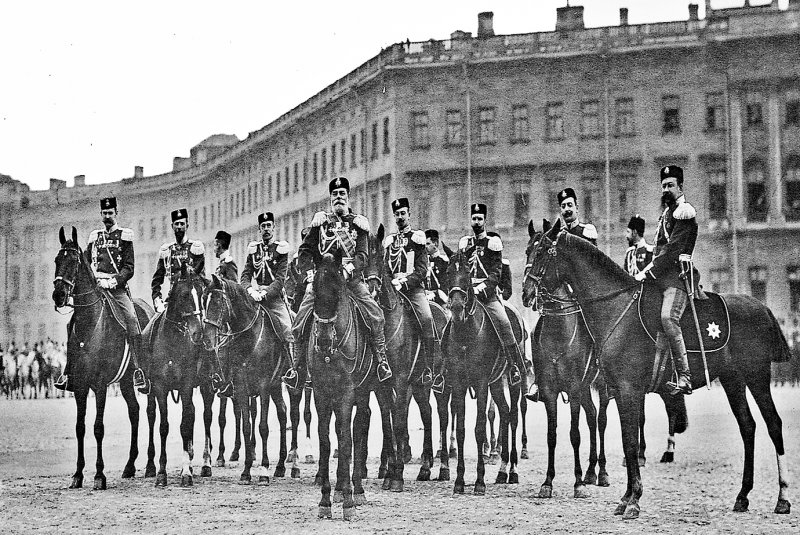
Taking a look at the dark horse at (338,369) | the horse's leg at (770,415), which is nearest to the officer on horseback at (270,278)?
the dark horse at (338,369)

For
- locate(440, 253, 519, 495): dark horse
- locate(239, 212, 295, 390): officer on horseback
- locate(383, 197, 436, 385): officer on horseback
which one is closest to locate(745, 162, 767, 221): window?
locate(239, 212, 295, 390): officer on horseback

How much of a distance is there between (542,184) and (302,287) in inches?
1678

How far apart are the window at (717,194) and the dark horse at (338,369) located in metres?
42.8

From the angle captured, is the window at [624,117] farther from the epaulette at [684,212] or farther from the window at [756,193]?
the epaulette at [684,212]

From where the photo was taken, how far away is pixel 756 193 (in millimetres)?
52875

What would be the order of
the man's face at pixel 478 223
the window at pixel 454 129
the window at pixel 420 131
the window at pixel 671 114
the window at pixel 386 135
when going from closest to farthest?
the man's face at pixel 478 223, the window at pixel 671 114, the window at pixel 454 129, the window at pixel 420 131, the window at pixel 386 135

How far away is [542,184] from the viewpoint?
181ft

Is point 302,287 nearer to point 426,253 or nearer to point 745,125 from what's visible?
point 426,253

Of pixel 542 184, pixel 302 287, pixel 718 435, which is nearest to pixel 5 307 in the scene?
pixel 542 184

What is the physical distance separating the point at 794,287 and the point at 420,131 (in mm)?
19148

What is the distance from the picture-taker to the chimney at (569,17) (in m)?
56.1

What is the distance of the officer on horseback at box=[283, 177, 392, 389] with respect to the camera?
1235 centimetres

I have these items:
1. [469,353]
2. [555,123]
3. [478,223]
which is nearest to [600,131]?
[555,123]

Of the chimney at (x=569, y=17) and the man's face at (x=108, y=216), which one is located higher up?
the chimney at (x=569, y=17)
